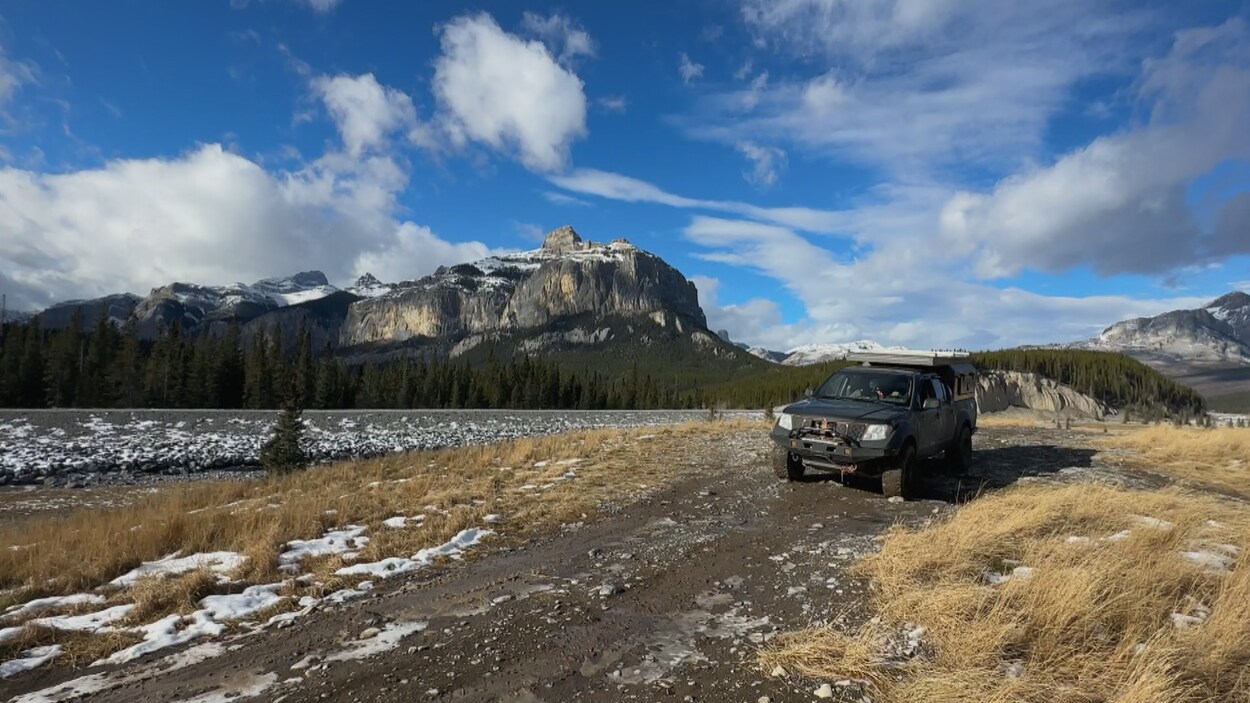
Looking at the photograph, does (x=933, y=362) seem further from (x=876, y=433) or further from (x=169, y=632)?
(x=169, y=632)

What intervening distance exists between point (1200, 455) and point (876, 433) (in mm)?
14450

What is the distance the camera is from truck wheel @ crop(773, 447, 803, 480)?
37.3 ft

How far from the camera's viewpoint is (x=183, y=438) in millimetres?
28578

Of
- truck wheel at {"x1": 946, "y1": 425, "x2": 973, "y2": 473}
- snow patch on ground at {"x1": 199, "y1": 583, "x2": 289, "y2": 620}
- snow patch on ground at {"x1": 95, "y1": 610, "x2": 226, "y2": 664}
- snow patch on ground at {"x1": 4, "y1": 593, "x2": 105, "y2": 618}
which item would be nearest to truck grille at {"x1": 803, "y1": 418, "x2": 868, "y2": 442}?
truck wheel at {"x1": 946, "y1": 425, "x2": 973, "y2": 473}

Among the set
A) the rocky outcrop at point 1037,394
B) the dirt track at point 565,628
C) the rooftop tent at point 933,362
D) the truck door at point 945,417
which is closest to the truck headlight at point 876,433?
the dirt track at point 565,628

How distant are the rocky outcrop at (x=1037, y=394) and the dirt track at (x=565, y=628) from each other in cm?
10970

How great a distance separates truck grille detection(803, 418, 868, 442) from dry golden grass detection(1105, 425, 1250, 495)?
907cm

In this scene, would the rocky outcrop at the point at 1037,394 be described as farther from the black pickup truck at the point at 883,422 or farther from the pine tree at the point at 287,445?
the pine tree at the point at 287,445

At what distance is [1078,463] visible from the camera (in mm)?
15289

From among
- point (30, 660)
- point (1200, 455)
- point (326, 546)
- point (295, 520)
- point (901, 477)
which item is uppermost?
point (901, 477)

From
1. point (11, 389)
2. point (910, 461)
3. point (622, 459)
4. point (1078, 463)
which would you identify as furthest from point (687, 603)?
point (11, 389)


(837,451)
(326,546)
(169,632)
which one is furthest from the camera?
(837,451)

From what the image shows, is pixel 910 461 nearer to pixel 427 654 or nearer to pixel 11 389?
pixel 427 654

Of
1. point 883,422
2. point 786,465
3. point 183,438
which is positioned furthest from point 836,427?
point 183,438
